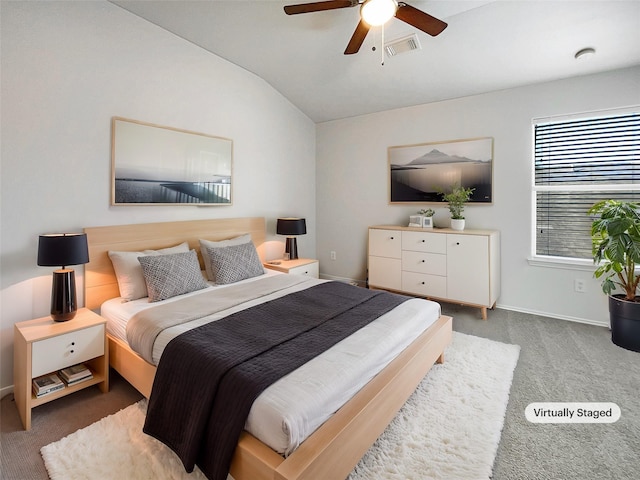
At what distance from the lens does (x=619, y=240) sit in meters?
2.72

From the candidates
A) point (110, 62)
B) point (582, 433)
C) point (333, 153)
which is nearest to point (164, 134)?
point (110, 62)

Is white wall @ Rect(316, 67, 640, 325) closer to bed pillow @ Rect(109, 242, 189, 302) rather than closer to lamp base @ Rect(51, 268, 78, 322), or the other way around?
bed pillow @ Rect(109, 242, 189, 302)

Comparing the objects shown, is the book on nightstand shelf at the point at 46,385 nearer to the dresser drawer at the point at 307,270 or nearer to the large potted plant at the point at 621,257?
the dresser drawer at the point at 307,270

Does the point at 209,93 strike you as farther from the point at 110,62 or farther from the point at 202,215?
the point at 202,215

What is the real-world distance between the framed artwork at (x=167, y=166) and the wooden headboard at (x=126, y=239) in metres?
0.23

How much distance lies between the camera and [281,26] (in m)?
3.01

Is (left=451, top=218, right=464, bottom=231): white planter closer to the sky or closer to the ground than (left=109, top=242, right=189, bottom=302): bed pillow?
closer to the sky

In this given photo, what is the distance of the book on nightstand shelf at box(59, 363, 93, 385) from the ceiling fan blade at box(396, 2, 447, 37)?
310cm

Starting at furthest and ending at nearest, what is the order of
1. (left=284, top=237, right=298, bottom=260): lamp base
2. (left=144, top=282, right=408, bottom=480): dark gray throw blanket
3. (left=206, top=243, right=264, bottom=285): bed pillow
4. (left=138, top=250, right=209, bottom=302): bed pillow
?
(left=284, top=237, right=298, bottom=260): lamp base < (left=206, top=243, right=264, bottom=285): bed pillow < (left=138, top=250, right=209, bottom=302): bed pillow < (left=144, top=282, right=408, bottom=480): dark gray throw blanket

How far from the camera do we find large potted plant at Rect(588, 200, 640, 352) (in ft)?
8.85

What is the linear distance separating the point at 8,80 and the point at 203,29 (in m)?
1.59

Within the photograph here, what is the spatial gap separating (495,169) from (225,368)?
3581 millimetres

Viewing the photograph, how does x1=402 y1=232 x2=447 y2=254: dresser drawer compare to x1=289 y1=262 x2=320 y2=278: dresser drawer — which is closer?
x1=402 y1=232 x2=447 y2=254: dresser drawer

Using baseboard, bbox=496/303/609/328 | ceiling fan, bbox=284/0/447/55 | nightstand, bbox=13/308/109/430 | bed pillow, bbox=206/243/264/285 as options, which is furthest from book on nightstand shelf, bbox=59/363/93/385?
baseboard, bbox=496/303/609/328
